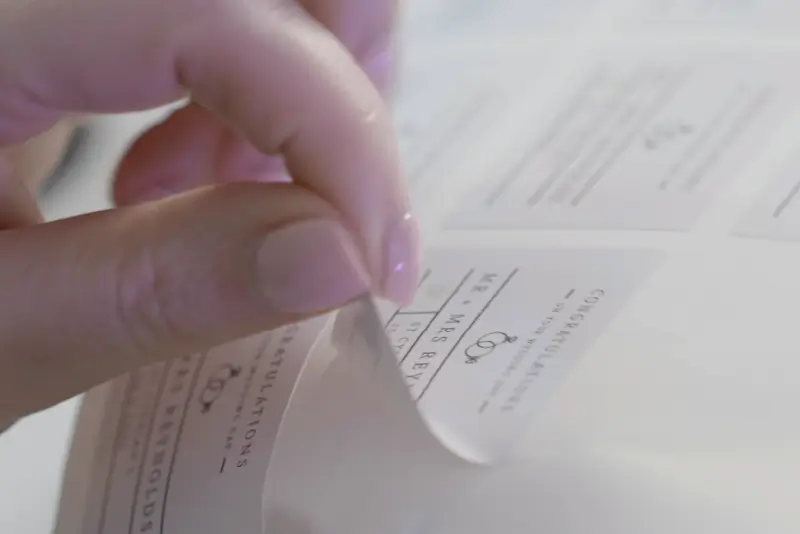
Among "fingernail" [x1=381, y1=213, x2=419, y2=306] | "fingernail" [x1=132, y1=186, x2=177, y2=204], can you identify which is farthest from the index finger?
"fingernail" [x1=132, y1=186, x2=177, y2=204]

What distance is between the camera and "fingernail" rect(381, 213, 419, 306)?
0.25 m

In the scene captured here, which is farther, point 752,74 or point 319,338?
point 752,74

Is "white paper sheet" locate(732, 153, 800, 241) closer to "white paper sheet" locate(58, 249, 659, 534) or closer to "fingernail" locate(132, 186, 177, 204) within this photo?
"white paper sheet" locate(58, 249, 659, 534)

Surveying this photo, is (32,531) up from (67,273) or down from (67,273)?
down

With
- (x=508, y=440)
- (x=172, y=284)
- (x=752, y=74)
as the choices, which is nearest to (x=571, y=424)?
(x=508, y=440)

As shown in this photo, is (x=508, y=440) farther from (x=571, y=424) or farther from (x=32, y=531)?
(x=32, y=531)

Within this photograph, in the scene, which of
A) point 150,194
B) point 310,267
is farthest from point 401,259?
point 150,194

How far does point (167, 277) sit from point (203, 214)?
2cm

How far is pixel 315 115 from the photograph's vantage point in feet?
0.81

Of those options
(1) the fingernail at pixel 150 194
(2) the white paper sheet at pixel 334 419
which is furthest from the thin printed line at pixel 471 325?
(1) the fingernail at pixel 150 194

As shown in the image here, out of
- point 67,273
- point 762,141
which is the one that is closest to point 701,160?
point 762,141

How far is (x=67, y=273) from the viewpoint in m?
0.25

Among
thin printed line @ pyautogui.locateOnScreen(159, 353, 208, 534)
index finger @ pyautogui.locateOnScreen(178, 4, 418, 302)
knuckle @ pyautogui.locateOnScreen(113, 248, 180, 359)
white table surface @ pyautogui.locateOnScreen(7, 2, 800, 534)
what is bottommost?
thin printed line @ pyautogui.locateOnScreen(159, 353, 208, 534)

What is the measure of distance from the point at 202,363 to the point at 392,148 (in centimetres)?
10
